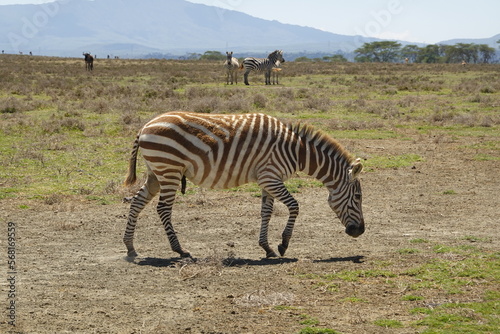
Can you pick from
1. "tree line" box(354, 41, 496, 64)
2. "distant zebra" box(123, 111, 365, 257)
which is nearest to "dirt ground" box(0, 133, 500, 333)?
"distant zebra" box(123, 111, 365, 257)

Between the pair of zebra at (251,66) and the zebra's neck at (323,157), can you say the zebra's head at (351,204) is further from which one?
the pair of zebra at (251,66)

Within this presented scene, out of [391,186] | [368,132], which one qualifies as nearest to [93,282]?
[391,186]

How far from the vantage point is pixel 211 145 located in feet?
29.2

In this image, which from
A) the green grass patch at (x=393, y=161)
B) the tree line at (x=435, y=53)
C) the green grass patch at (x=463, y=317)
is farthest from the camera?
the tree line at (x=435, y=53)

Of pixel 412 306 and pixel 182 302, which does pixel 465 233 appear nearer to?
pixel 412 306

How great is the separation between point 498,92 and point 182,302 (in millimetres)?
32542

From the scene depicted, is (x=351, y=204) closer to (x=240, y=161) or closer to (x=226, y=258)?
(x=240, y=161)

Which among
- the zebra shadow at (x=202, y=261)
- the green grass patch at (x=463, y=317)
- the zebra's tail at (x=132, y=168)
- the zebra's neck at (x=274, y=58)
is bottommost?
the zebra shadow at (x=202, y=261)

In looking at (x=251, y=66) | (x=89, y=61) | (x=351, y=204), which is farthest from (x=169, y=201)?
(x=89, y=61)

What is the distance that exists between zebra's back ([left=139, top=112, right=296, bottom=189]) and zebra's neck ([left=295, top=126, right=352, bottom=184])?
297 millimetres

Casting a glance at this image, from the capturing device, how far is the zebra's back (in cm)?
874

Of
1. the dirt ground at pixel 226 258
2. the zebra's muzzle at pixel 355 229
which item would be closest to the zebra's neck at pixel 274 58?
the dirt ground at pixel 226 258

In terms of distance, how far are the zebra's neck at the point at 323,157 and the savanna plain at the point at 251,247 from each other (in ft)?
3.97

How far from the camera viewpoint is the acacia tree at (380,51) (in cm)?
13075
